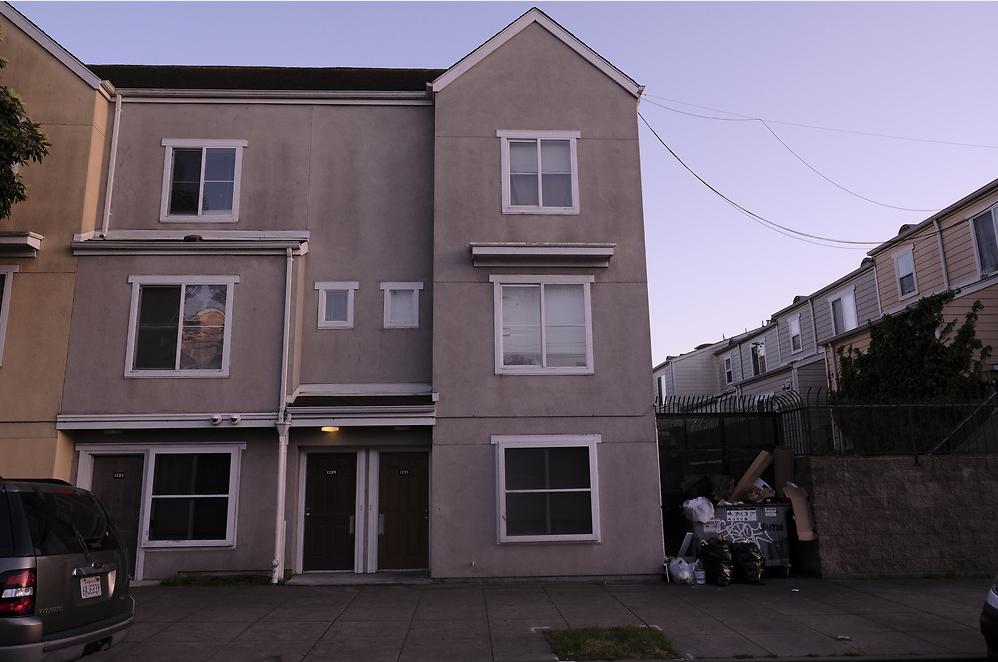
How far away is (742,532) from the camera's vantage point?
12.4 meters

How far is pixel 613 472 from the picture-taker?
12461mm

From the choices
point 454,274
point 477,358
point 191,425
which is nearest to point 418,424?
point 477,358

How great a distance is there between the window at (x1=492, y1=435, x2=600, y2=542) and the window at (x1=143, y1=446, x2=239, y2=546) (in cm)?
461

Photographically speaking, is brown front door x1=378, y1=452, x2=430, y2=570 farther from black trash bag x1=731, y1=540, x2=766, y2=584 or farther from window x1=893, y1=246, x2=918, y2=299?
window x1=893, y1=246, x2=918, y2=299

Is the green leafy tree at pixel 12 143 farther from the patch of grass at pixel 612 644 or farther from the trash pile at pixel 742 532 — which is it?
the trash pile at pixel 742 532

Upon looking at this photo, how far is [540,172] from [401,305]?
3580 mm

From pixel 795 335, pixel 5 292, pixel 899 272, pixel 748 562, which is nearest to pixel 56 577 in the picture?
pixel 5 292

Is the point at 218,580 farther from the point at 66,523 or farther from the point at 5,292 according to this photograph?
the point at 5,292

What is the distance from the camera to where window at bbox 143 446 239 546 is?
1224 centimetres

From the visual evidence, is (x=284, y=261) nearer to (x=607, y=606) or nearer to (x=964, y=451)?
(x=607, y=606)

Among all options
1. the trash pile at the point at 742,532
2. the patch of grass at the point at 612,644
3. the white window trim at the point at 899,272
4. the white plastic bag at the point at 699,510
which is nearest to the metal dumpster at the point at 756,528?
the trash pile at the point at 742,532

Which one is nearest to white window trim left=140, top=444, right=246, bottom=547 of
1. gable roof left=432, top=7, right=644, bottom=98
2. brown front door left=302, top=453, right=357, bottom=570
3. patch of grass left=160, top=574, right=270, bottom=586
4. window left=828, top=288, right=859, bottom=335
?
patch of grass left=160, top=574, right=270, bottom=586

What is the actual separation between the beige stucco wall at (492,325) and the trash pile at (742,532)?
65cm

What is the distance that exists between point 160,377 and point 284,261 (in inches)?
113
